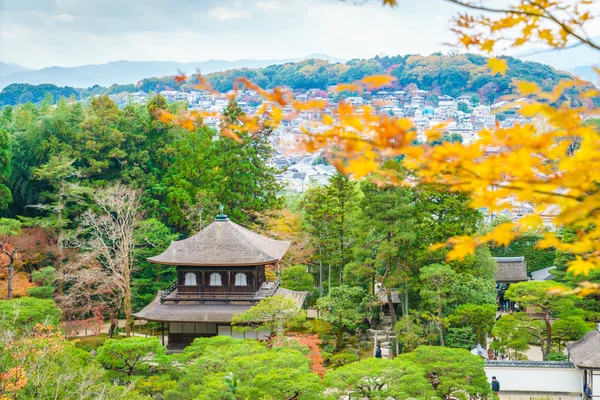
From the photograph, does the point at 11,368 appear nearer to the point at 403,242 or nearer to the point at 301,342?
the point at 301,342

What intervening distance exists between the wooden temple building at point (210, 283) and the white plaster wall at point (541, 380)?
262 inches

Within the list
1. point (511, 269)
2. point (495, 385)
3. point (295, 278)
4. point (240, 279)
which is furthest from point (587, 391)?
point (511, 269)

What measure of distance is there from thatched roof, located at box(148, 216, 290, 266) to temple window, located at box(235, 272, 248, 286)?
26.6 inches

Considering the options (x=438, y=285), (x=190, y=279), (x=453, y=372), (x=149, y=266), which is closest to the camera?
(x=453, y=372)

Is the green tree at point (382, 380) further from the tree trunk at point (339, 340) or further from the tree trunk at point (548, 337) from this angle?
the tree trunk at point (339, 340)

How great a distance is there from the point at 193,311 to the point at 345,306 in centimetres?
428

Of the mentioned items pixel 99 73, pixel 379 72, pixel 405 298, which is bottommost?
pixel 405 298

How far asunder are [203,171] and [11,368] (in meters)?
14.4

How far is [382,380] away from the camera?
11.4 metres

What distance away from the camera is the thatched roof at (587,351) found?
1425 centimetres

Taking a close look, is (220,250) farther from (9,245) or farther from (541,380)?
(541,380)

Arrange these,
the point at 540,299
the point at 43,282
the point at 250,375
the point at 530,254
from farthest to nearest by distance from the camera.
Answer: the point at 530,254 < the point at 43,282 < the point at 540,299 < the point at 250,375

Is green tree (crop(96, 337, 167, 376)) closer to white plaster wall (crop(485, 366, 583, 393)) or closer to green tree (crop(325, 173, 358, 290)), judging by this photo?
white plaster wall (crop(485, 366, 583, 393))

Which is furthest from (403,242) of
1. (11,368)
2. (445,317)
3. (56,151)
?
(56,151)
